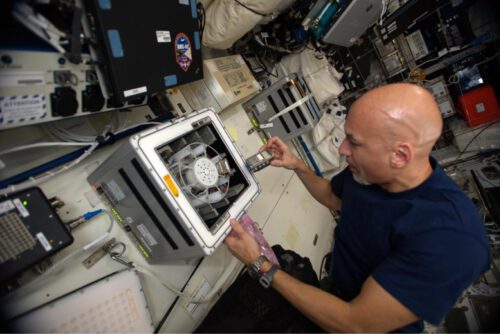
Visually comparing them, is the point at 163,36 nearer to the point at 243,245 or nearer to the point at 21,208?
the point at 21,208

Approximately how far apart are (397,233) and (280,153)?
70 centimetres

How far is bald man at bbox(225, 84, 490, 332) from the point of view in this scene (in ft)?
2.68

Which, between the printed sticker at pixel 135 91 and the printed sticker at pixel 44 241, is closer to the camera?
the printed sticker at pixel 44 241

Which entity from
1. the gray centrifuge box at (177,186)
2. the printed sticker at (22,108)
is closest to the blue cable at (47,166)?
the gray centrifuge box at (177,186)

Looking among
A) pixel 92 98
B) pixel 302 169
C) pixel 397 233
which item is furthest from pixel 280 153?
pixel 92 98

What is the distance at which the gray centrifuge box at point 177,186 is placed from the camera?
32.2 inches

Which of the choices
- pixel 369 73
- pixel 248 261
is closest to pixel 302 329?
pixel 248 261

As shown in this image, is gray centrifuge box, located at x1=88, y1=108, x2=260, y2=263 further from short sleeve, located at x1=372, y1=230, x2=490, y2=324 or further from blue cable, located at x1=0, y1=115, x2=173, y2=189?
short sleeve, located at x1=372, y1=230, x2=490, y2=324

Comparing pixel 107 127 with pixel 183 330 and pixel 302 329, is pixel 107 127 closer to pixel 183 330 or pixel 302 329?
pixel 183 330

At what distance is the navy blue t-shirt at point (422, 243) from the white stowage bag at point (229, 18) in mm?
1197

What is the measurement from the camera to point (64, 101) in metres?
0.86

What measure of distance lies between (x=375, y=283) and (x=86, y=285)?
→ 1027mm

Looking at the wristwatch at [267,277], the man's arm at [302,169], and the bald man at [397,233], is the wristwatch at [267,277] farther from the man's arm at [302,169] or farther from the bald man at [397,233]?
the man's arm at [302,169]

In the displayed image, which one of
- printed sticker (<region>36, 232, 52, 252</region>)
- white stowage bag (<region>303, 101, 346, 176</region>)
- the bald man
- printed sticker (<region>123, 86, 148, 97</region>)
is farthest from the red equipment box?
printed sticker (<region>36, 232, 52, 252</region>)
